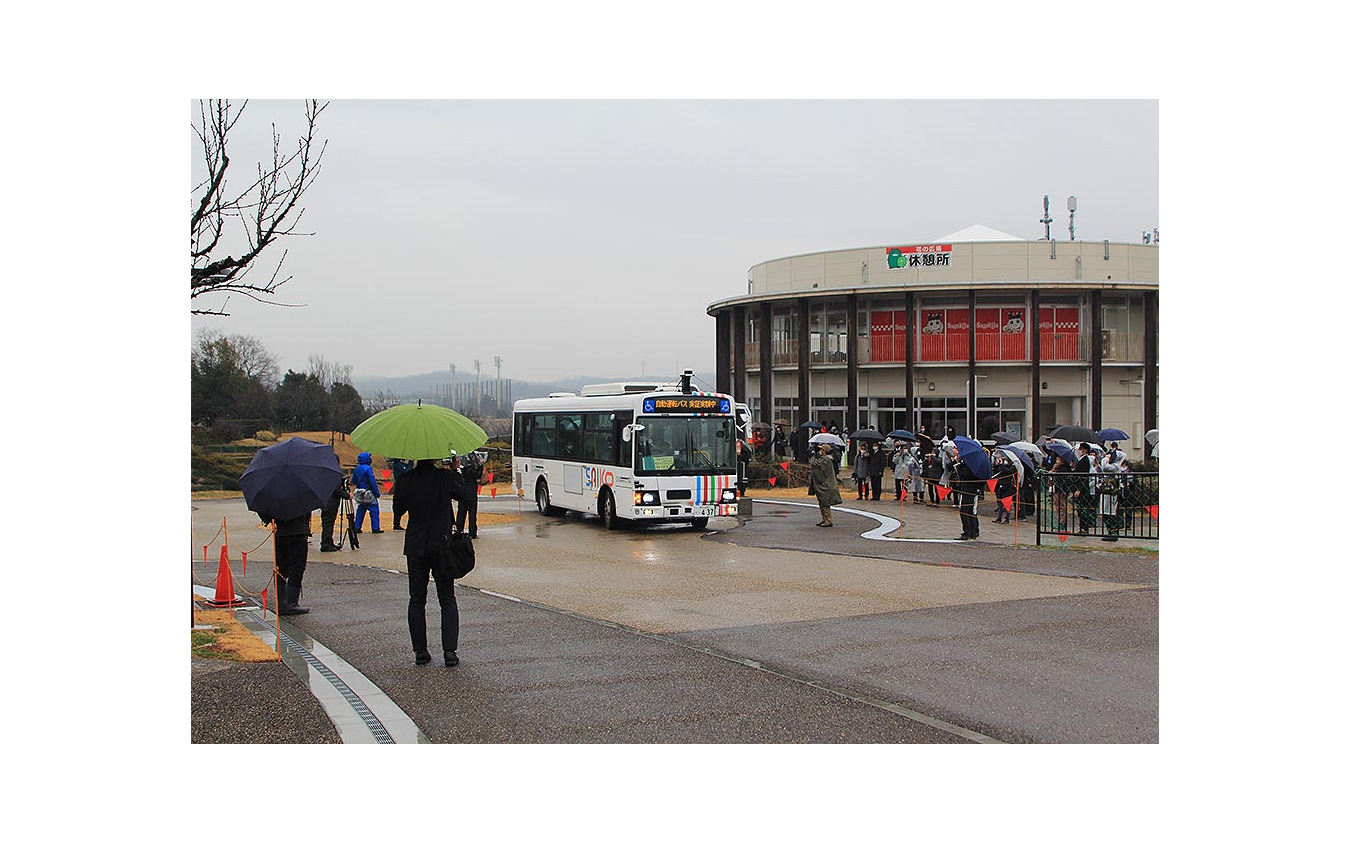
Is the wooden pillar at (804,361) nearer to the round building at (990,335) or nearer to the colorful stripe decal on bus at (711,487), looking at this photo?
the round building at (990,335)

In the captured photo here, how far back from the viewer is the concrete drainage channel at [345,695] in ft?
22.3

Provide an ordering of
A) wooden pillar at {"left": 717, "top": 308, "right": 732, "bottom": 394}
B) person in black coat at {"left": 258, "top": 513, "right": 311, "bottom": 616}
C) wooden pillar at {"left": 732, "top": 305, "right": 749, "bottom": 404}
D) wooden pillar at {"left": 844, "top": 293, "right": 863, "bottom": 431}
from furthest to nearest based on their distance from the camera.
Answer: wooden pillar at {"left": 717, "top": 308, "right": 732, "bottom": 394}
wooden pillar at {"left": 732, "top": 305, "right": 749, "bottom": 404}
wooden pillar at {"left": 844, "top": 293, "right": 863, "bottom": 431}
person in black coat at {"left": 258, "top": 513, "right": 311, "bottom": 616}

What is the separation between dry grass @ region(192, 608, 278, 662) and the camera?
9.15 m

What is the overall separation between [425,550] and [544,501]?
53.3 ft

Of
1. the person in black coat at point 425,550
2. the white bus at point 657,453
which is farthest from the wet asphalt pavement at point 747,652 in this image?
the white bus at point 657,453

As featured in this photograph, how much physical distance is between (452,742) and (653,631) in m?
3.69

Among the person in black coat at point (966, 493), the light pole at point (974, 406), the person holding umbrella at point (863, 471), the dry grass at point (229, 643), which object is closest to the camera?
the dry grass at point (229, 643)

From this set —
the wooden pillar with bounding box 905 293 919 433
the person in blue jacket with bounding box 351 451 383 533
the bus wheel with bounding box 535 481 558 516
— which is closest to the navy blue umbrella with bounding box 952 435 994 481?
the bus wheel with bounding box 535 481 558 516

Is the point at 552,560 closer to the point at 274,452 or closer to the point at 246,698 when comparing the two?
the point at 274,452

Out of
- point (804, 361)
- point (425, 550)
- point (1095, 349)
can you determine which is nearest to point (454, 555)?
point (425, 550)

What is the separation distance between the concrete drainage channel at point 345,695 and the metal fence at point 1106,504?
11495 mm

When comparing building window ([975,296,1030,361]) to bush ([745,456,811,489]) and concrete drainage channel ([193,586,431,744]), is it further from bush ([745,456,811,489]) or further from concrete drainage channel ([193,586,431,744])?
concrete drainage channel ([193,586,431,744])

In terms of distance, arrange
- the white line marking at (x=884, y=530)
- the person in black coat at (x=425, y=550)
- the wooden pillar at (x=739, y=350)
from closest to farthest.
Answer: the person in black coat at (x=425, y=550) < the white line marking at (x=884, y=530) < the wooden pillar at (x=739, y=350)

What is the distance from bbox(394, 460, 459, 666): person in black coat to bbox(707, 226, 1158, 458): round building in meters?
31.0
